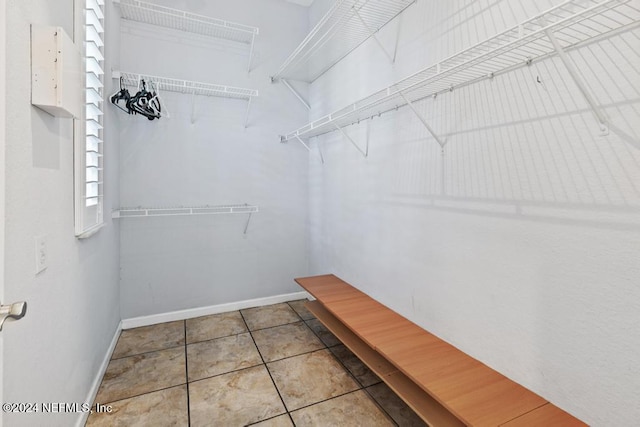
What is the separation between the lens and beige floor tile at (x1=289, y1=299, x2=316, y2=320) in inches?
115

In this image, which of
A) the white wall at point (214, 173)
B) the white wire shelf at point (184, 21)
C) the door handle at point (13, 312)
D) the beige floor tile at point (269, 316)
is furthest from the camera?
the beige floor tile at point (269, 316)

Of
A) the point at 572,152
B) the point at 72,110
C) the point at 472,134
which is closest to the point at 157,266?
the point at 72,110

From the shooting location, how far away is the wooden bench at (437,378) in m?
1.14

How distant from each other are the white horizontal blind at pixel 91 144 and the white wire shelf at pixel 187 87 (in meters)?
0.54

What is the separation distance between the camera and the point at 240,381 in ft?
6.40

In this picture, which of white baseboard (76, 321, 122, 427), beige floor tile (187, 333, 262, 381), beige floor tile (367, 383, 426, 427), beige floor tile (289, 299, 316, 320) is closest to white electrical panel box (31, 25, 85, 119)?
white baseboard (76, 321, 122, 427)

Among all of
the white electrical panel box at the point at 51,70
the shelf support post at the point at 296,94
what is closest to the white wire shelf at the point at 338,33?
the shelf support post at the point at 296,94

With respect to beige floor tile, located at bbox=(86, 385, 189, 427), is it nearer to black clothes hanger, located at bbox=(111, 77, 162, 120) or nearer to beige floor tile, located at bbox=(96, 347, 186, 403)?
beige floor tile, located at bbox=(96, 347, 186, 403)

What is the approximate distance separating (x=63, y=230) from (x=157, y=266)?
5.13ft

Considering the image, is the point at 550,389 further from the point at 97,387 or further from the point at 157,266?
the point at 157,266

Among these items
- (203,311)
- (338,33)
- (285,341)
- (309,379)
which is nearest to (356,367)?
(309,379)

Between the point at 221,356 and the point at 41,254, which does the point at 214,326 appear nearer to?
the point at 221,356

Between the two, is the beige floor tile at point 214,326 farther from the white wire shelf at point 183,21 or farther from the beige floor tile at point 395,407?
the white wire shelf at point 183,21

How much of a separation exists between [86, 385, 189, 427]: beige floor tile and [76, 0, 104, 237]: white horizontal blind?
1.02m
